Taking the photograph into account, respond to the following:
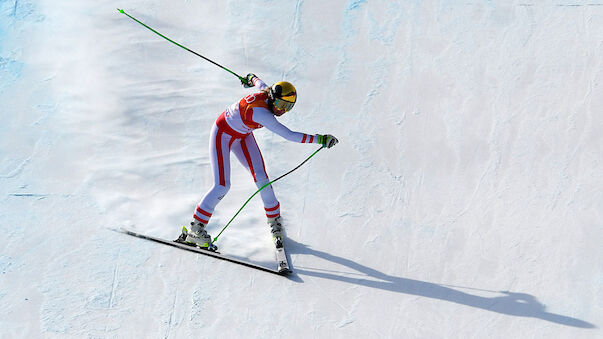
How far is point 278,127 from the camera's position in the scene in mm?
4480

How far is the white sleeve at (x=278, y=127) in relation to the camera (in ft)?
14.7

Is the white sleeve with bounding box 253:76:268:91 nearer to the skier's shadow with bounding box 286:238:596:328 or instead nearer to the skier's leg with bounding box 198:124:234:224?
the skier's leg with bounding box 198:124:234:224

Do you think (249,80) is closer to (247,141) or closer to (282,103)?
(247,141)

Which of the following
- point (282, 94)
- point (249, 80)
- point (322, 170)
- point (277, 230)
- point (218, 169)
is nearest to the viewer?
point (282, 94)

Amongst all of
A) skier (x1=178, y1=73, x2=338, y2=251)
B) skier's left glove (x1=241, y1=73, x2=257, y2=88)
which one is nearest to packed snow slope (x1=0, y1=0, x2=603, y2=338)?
skier (x1=178, y1=73, x2=338, y2=251)

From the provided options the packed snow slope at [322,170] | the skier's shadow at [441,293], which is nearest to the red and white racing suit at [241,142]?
the packed snow slope at [322,170]

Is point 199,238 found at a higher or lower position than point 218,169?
lower

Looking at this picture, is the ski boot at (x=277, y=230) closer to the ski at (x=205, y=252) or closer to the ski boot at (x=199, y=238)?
the ski at (x=205, y=252)

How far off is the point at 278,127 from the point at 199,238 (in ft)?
3.53

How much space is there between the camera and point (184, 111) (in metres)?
6.46

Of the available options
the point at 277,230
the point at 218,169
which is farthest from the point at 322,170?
the point at 218,169

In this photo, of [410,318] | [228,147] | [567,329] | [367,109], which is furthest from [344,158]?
[567,329]

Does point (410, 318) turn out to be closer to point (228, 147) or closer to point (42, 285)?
point (228, 147)

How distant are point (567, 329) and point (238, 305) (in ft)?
7.04
